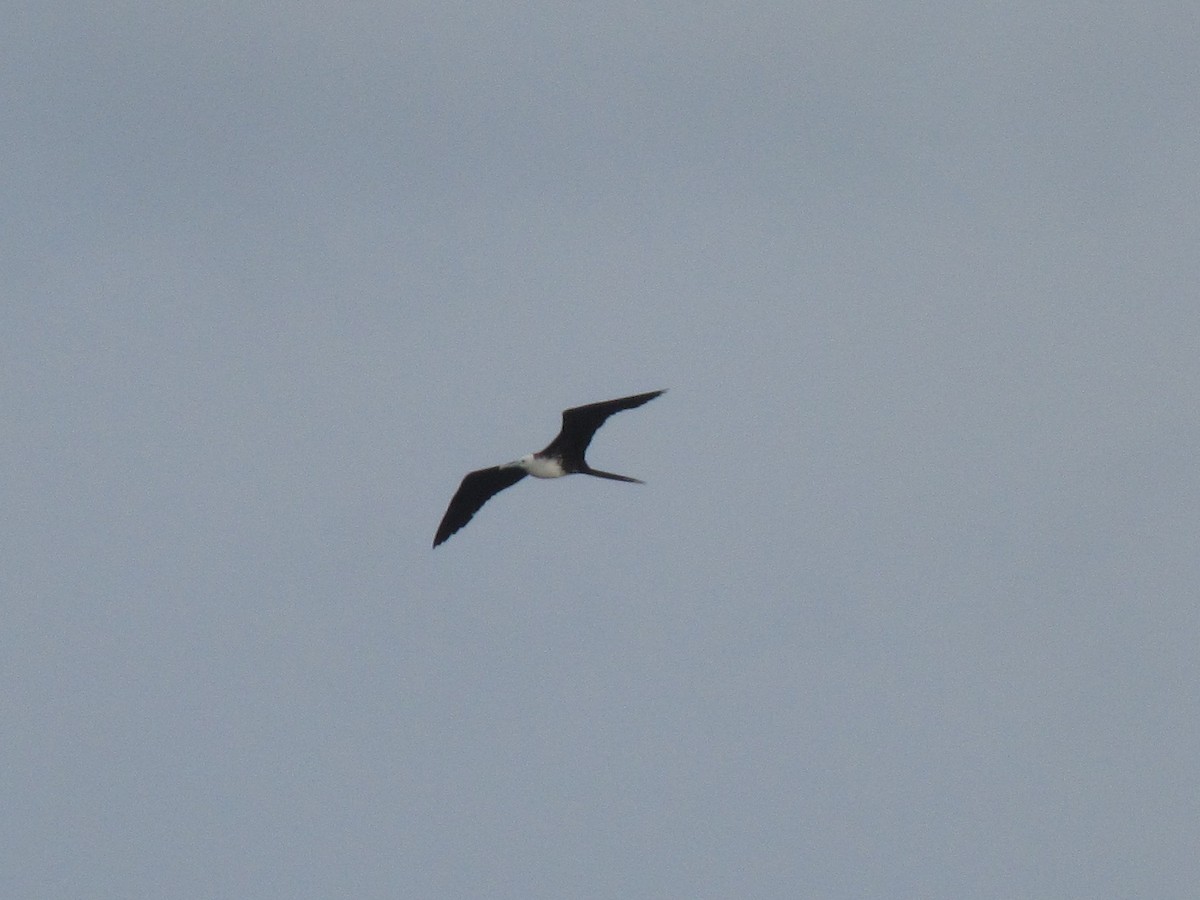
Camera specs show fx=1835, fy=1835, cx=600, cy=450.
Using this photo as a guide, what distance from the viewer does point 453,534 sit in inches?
1052

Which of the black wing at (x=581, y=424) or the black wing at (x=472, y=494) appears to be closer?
the black wing at (x=581, y=424)

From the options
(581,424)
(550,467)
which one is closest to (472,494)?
(550,467)

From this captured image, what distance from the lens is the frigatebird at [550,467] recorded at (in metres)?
24.4

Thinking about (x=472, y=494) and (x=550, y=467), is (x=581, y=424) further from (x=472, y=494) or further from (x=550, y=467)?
(x=472, y=494)

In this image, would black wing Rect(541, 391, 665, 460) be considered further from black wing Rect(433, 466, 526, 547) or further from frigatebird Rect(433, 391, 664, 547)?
black wing Rect(433, 466, 526, 547)

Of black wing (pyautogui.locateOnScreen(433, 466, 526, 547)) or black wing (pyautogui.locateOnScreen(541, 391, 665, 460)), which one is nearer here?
black wing (pyautogui.locateOnScreen(541, 391, 665, 460))

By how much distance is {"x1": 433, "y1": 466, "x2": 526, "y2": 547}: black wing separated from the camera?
26.5 metres

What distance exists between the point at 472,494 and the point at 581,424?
2648 millimetres

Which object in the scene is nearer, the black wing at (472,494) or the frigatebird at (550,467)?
the frigatebird at (550,467)

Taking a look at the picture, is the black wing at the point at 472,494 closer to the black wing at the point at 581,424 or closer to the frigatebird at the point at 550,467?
the frigatebird at the point at 550,467

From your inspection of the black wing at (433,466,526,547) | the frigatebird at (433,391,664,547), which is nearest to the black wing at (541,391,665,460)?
the frigatebird at (433,391,664,547)

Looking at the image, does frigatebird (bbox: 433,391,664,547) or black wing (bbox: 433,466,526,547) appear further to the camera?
black wing (bbox: 433,466,526,547)

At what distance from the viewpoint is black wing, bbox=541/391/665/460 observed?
23797 millimetres

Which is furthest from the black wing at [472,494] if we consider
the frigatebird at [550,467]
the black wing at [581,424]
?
the black wing at [581,424]
